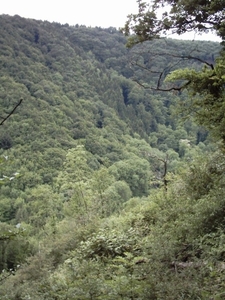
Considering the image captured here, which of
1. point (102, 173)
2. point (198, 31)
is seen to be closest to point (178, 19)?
point (198, 31)

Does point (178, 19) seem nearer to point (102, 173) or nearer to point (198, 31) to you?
point (198, 31)

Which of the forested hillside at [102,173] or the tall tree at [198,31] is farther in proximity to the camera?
the tall tree at [198,31]

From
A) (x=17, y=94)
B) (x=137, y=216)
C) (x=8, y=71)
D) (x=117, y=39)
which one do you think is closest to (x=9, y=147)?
(x=17, y=94)

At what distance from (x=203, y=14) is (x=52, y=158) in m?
81.4

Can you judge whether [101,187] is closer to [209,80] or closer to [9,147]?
[209,80]

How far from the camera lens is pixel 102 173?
28.6 m

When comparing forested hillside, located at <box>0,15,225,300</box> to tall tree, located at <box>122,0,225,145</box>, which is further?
tall tree, located at <box>122,0,225,145</box>

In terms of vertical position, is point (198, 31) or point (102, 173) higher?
point (198, 31)

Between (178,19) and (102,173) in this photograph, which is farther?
(102,173)

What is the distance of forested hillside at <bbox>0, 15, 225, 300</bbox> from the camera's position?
5.58 metres

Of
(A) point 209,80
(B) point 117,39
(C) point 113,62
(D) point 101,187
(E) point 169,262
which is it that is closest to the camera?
(E) point 169,262

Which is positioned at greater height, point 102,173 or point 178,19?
point 178,19

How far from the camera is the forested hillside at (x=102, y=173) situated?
5.58 metres

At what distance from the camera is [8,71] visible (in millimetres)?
125875
